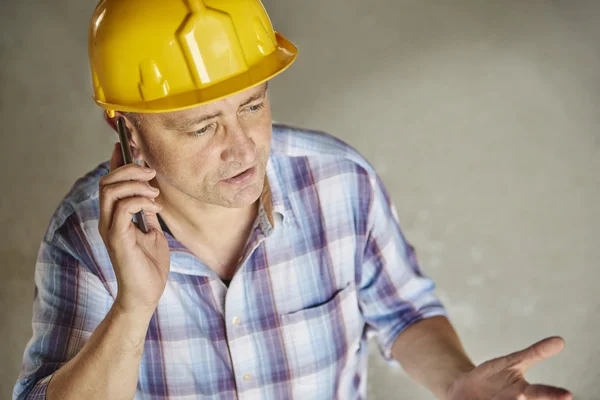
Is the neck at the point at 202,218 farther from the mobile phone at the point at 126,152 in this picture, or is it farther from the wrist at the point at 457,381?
A: the wrist at the point at 457,381

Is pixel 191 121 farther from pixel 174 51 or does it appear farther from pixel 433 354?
pixel 433 354

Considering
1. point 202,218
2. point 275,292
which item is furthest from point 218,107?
point 275,292

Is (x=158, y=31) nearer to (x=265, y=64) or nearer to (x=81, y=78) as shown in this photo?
(x=265, y=64)

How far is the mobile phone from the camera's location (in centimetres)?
154

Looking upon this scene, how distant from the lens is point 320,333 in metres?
1.81

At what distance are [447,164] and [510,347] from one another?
3.08 feet

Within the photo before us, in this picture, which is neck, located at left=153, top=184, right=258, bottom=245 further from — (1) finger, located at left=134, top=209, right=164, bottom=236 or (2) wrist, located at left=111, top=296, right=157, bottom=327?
(2) wrist, located at left=111, top=296, right=157, bottom=327

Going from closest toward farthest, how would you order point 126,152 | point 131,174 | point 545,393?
point 545,393 < point 131,174 < point 126,152

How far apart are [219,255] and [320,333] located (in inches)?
13.2

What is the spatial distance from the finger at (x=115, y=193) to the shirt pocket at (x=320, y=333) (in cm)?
53

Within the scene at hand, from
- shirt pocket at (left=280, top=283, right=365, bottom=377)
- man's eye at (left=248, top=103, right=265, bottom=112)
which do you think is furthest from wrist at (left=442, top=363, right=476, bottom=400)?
man's eye at (left=248, top=103, right=265, bottom=112)

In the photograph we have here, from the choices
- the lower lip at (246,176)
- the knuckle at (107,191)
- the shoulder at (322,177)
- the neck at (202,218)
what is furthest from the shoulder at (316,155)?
the knuckle at (107,191)

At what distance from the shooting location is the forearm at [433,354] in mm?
1655

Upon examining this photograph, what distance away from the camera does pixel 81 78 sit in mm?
3389
